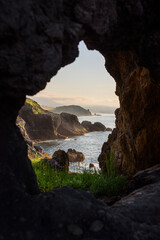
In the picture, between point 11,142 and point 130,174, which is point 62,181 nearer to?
point 130,174

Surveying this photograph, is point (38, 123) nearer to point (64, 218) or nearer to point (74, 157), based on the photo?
point (74, 157)

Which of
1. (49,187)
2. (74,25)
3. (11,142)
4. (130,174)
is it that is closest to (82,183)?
(49,187)

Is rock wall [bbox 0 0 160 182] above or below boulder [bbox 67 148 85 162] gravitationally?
above

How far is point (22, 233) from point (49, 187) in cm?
349

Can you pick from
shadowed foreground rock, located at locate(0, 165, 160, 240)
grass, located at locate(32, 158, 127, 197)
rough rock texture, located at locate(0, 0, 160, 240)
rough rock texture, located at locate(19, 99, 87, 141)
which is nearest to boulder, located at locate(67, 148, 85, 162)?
grass, located at locate(32, 158, 127, 197)

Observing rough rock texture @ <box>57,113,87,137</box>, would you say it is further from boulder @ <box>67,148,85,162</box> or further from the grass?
the grass

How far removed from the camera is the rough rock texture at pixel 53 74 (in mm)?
2188

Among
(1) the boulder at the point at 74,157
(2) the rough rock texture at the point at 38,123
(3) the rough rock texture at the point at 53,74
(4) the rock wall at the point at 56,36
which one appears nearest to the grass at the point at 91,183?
(3) the rough rock texture at the point at 53,74

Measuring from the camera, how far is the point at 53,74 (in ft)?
9.15

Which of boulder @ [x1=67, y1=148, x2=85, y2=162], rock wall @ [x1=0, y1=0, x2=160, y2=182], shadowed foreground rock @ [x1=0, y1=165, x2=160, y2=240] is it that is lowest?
Answer: boulder @ [x1=67, y1=148, x2=85, y2=162]

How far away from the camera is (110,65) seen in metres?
6.86

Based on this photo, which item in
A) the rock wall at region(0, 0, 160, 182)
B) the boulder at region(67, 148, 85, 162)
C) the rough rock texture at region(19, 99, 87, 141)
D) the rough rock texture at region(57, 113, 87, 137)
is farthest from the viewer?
the rough rock texture at region(57, 113, 87, 137)

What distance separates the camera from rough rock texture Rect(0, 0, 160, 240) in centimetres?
219

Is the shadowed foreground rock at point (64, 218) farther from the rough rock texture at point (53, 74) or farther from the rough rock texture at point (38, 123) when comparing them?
the rough rock texture at point (38, 123)
